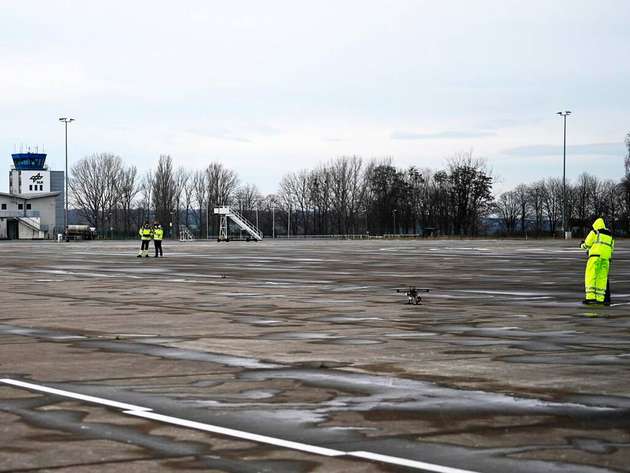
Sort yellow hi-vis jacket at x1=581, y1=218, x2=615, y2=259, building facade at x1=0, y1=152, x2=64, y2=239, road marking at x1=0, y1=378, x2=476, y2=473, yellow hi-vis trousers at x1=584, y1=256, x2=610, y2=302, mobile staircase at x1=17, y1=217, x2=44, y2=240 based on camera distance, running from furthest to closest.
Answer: building facade at x1=0, y1=152, x2=64, y2=239
mobile staircase at x1=17, y1=217, x2=44, y2=240
yellow hi-vis jacket at x1=581, y1=218, x2=615, y2=259
yellow hi-vis trousers at x1=584, y1=256, x2=610, y2=302
road marking at x1=0, y1=378, x2=476, y2=473

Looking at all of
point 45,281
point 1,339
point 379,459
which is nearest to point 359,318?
point 1,339

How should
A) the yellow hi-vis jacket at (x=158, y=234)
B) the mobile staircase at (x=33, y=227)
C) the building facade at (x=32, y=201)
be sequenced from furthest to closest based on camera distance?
the building facade at (x=32, y=201) → the mobile staircase at (x=33, y=227) → the yellow hi-vis jacket at (x=158, y=234)

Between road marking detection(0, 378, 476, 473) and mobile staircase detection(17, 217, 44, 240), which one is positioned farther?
mobile staircase detection(17, 217, 44, 240)

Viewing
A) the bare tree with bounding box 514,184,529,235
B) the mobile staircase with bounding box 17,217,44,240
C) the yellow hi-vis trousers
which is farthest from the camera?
the bare tree with bounding box 514,184,529,235

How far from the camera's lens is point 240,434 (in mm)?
6980

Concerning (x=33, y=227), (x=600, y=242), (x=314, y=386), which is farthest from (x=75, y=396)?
(x=33, y=227)

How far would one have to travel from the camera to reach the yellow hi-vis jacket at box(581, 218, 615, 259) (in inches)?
728

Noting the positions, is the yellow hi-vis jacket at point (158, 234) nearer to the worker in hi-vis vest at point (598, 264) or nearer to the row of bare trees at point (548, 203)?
the worker in hi-vis vest at point (598, 264)

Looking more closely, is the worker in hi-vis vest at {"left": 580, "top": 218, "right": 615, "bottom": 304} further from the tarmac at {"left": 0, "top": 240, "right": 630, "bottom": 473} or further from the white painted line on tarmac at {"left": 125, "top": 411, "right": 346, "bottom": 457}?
the white painted line on tarmac at {"left": 125, "top": 411, "right": 346, "bottom": 457}

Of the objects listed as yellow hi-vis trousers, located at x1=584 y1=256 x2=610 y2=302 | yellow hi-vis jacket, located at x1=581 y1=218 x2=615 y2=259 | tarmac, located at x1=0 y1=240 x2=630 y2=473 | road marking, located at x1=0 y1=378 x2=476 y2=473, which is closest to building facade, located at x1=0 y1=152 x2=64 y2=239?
tarmac, located at x1=0 y1=240 x2=630 y2=473

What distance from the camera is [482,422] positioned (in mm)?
7449

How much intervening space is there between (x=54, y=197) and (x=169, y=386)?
144 metres

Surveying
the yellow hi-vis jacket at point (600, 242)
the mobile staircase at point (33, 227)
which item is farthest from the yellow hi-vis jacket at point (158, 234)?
the mobile staircase at point (33, 227)

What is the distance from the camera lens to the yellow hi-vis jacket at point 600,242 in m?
18.5
